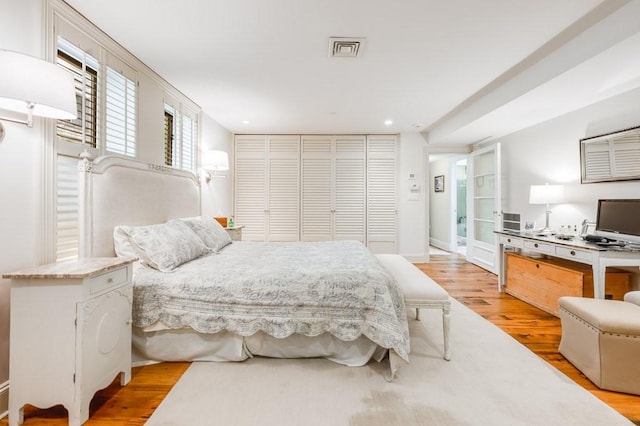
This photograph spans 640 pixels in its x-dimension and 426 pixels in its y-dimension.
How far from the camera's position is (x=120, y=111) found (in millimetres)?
2514

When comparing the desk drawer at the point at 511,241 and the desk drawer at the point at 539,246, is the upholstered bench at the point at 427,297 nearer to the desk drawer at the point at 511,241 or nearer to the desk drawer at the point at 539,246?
the desk drawer at the point at 539,246

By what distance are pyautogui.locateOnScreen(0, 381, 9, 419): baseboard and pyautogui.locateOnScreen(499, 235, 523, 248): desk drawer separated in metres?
4.60

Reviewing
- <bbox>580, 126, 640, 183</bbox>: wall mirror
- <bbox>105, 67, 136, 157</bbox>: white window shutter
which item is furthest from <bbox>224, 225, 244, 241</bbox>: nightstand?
<bbox>580, 126, 640, 183</bbox>: wall mirror

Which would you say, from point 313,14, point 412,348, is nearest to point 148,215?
point 313,14

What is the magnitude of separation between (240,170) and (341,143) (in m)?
2.03

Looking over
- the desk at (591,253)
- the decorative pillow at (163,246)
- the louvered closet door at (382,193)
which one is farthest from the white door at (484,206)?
the decorative pillow at (163,246)

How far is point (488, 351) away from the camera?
224 cm

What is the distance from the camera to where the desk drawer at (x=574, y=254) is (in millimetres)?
2506

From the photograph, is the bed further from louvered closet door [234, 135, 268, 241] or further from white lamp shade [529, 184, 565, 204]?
louvered closet door [234, 135, 268, 241]

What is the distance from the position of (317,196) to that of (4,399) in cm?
447

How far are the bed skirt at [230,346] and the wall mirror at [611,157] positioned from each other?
2.99 m

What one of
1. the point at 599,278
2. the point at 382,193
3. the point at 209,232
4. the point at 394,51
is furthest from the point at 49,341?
the point at 382,193

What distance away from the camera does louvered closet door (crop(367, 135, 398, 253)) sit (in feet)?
17.9

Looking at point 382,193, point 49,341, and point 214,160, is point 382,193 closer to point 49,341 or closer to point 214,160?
point 214,160
